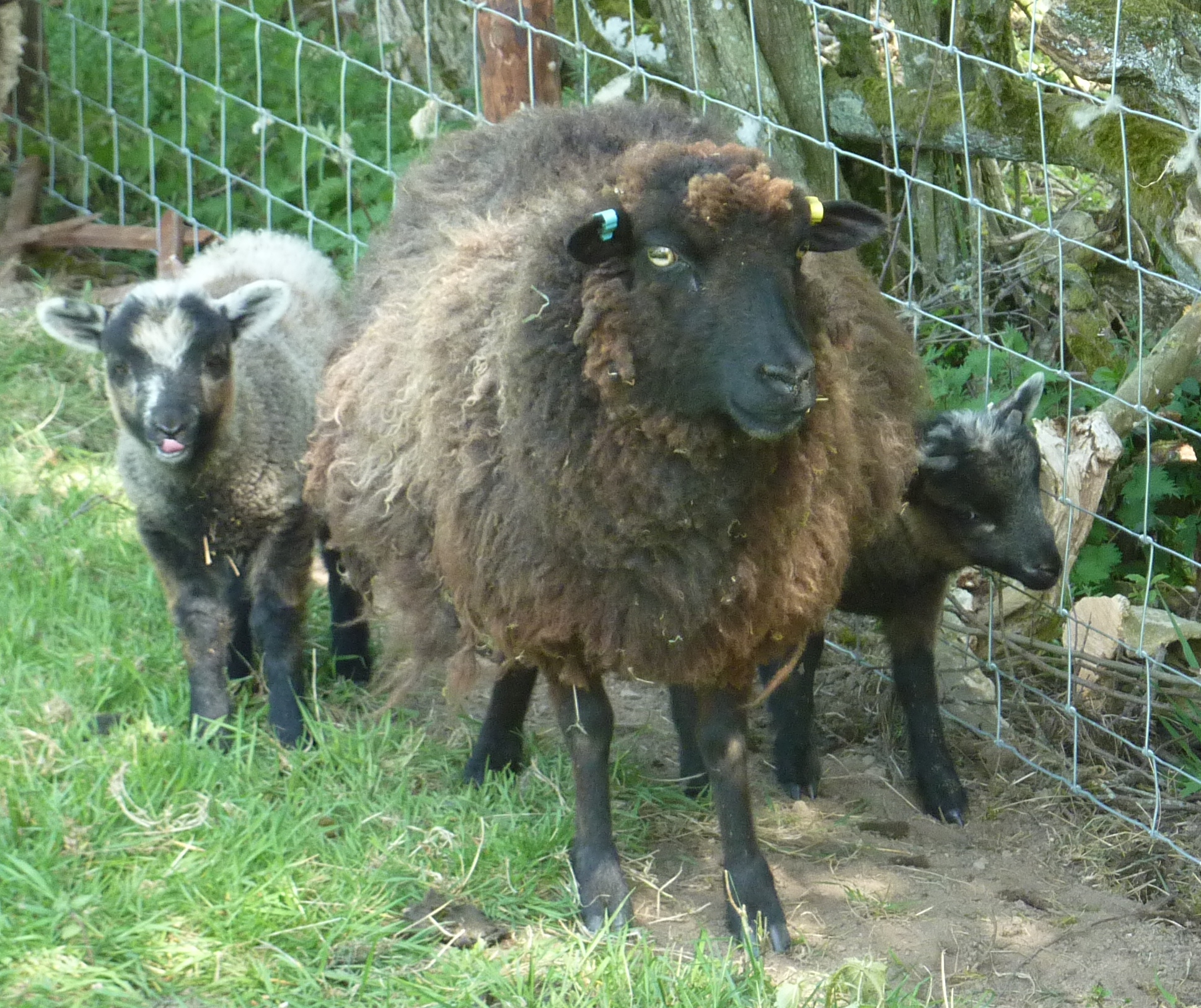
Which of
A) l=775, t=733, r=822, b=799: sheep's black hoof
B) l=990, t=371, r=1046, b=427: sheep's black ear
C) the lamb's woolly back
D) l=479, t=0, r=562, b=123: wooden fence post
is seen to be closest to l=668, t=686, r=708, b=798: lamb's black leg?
l=775, t=733, r=822, b=799: sheep's black hoof

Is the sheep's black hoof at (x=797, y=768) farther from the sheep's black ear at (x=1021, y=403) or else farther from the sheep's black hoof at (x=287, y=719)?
the sheep's black hoof at (x=287, y=719)

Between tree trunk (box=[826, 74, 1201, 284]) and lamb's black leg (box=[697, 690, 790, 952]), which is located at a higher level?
tree trunk (box=[826, 74, 1201, 284])

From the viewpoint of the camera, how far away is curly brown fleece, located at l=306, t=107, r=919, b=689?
3303mm

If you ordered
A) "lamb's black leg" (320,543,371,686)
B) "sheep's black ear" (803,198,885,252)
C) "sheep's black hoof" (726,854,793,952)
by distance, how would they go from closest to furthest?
"sheep's black ear" (803,198,885,252)
"sheep's black hoof" (726,854,793,952)
"lamb's black leg" (320,543,371,686)

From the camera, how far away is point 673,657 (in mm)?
3527

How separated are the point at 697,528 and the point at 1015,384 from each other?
2465 millimetres

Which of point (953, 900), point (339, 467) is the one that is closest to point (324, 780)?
point (339, 467)

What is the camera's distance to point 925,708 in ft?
15.1

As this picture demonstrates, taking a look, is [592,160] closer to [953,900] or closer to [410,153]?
[953,900]

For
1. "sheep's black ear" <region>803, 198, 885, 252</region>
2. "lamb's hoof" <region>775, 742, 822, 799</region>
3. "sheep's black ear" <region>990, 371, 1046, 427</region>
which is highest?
"sheep's black ear" <region>803, 198, 885, 252</region>

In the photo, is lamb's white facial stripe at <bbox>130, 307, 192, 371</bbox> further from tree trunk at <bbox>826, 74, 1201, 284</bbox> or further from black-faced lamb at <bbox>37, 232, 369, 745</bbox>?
tree trunk at <bbox>826, 74, 1201, 284</bbox>

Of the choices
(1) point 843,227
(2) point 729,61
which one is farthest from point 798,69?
→ (1) point 843,227

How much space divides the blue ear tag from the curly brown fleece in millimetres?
87

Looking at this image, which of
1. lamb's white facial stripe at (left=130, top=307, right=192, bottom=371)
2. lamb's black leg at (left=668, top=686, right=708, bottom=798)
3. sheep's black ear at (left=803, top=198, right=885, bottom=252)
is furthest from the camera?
lamb's white facial stripe at (left=130, top=307, right=192, bottom=371)
